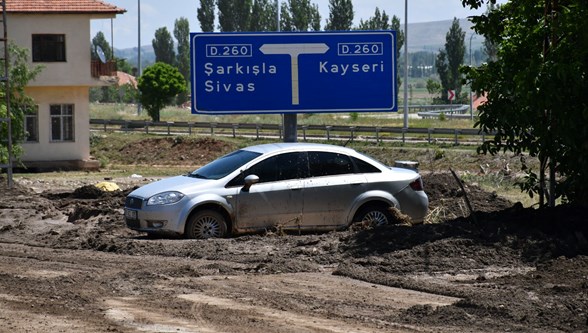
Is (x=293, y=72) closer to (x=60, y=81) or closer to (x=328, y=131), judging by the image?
(x=60, y=81)

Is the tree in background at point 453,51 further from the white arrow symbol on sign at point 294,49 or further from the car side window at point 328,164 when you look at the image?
the car side window at point 328,164

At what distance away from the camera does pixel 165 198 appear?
53.4ft

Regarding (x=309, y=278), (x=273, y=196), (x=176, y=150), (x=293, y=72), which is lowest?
(x=176, y=150)

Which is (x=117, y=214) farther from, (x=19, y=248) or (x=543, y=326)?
(x=543, y=326)

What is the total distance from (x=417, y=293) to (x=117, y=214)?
350 inches

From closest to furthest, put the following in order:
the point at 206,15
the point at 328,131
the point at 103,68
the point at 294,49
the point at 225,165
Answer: the point at 225,165
the point at 294,49
the point at 103,68
the point at 328,131
the point at 206,15

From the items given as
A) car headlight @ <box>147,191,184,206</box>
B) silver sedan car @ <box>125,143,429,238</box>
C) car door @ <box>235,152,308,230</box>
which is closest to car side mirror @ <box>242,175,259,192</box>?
silver sedan car @ <box>125,143,429,238</box>

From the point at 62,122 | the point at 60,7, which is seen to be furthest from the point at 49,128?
the point at 60,7

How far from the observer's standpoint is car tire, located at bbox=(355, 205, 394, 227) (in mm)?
17141

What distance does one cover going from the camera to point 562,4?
16.7 m

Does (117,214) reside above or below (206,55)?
below

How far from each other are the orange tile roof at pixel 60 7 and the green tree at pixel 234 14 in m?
70.3

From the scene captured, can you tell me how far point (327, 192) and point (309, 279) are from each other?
4.12 metres

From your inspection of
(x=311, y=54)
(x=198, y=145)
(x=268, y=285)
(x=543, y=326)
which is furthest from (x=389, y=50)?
(x=198, y=145)
